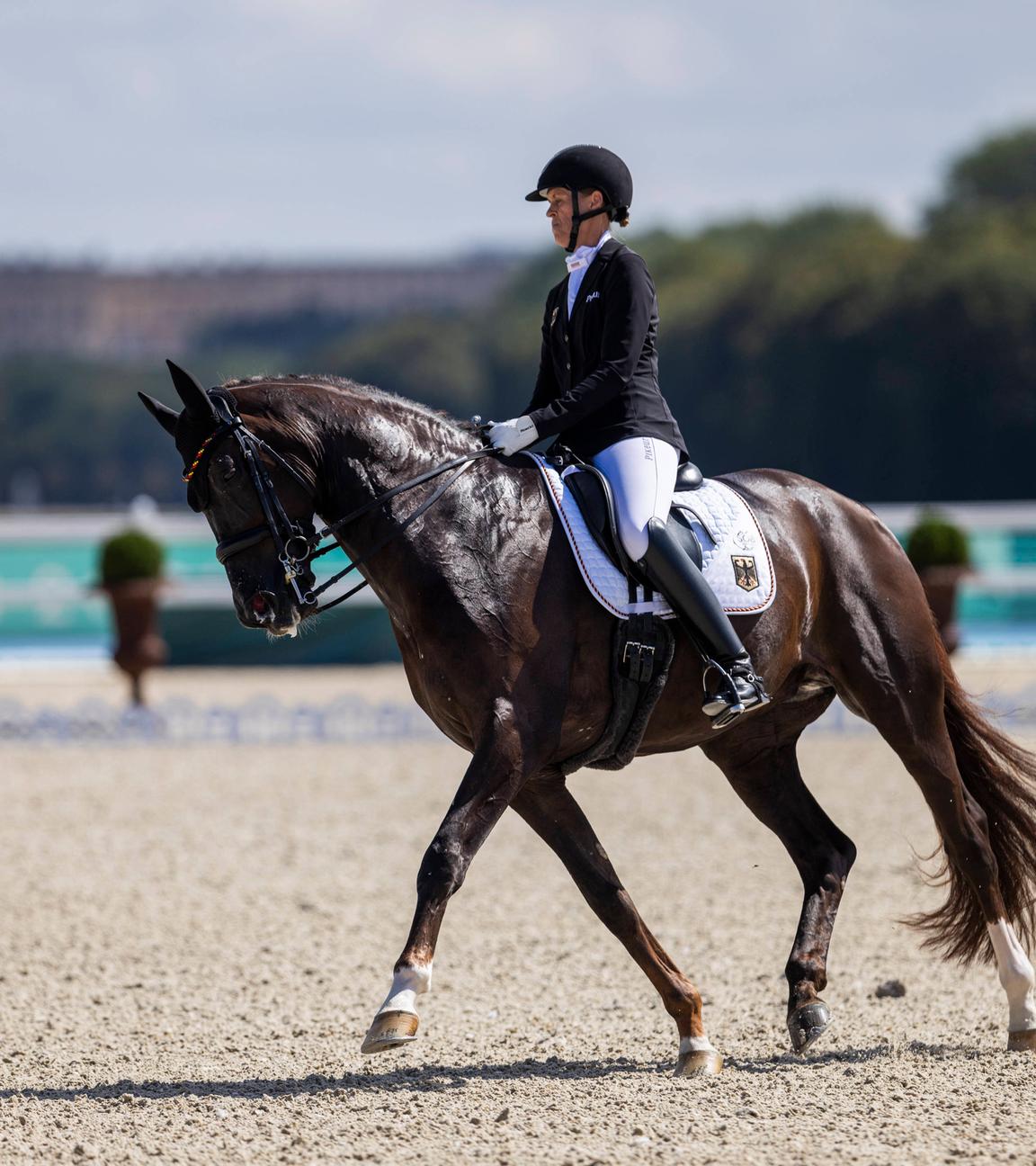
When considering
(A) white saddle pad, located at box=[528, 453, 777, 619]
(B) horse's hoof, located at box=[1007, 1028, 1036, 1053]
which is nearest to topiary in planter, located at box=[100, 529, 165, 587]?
(A) white saddle pad, located at box=[528, 453, 777, 619]

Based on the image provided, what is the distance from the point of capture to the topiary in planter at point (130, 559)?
14.4m

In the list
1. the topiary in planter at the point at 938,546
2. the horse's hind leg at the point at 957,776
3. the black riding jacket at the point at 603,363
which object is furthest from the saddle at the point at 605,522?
the topiary in planter at the point at 938,546

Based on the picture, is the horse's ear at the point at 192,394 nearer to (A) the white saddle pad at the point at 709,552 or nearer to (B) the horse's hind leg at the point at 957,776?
(A) the white saddle pad at the point at 709,552

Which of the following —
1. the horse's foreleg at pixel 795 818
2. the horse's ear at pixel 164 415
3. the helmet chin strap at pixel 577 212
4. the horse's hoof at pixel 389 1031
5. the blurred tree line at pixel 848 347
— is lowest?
the horse's hoof at pixel 389 1031

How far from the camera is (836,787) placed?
426 inches

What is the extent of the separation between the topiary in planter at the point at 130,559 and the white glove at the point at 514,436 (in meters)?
9.94

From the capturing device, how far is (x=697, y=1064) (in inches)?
191

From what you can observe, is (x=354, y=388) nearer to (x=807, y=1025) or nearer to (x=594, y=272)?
(x=594, y=272)

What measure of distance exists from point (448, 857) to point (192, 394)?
1.41 metres

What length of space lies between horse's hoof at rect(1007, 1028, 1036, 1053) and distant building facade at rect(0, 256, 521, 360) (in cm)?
12240

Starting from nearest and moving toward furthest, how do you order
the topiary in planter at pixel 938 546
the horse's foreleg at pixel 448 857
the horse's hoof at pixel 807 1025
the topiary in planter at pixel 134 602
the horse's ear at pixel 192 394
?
the horse's foreleg at pixel 448 857 → the horse's ear at pixel 192 394 → the horse's hoof at pixel 807 1025 → the topiary in planter at pixel 938 546 → the topiary in planter at pixel 134 602

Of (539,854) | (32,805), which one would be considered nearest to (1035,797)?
(539,854)

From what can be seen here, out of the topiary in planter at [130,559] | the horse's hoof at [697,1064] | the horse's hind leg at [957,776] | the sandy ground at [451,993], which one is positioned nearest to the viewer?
the sandy ground at [451,993]

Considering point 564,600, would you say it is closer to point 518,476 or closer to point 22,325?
point 518,476
